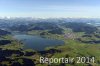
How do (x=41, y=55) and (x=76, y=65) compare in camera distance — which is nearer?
(x=76, y=65)

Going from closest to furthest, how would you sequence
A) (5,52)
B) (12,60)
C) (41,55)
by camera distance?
(12,60), (41,55), (5,52)

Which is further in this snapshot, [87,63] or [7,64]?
[7,64]

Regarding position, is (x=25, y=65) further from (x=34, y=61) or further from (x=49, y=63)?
(x=49, y=63)

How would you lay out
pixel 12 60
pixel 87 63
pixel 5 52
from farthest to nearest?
pixel 5 52
pixel 12 60
pixel 87 63

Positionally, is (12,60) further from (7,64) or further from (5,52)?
(5,52)

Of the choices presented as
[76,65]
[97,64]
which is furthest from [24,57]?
[97,64]

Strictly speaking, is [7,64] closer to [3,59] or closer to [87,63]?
[3,59]

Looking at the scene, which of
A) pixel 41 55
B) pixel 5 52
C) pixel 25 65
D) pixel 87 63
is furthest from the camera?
pixel 5 52

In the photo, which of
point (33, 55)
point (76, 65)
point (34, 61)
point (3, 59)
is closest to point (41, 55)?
point (33, 55)

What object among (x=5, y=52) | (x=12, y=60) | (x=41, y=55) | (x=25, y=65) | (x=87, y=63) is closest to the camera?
(x=87, y=63)
